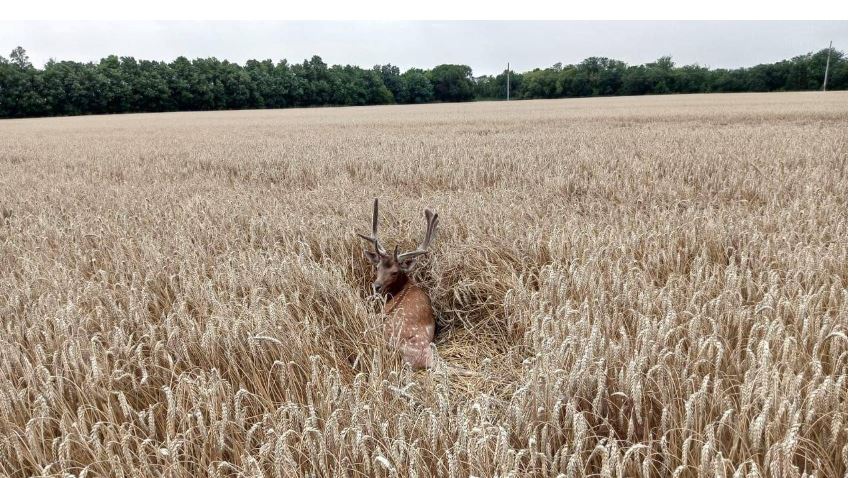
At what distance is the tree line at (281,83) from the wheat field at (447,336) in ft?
198

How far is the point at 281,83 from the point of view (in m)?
64.7

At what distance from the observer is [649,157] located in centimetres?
638

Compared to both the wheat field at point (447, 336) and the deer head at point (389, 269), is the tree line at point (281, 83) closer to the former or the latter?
the wheat field at point (447, 336)

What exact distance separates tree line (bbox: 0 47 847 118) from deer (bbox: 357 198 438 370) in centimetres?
6299

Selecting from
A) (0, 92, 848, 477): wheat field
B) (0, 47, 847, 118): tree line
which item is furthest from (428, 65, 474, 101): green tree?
(0, 92, 848, 477): wheat field

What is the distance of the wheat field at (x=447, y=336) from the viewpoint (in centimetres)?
121

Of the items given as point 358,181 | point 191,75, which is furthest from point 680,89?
point 358,181

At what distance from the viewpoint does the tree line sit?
52.5 meters

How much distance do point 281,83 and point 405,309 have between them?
2687 inches

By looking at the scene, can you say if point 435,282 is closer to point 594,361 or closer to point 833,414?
point 594,361

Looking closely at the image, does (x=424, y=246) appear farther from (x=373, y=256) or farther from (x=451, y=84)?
(x=451, y=84)

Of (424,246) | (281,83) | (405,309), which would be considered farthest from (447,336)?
(281,83)

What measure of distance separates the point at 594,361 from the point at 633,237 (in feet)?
4.50

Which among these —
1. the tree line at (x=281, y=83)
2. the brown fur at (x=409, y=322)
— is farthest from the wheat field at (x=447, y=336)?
the tree line at (x=281, y=83)
